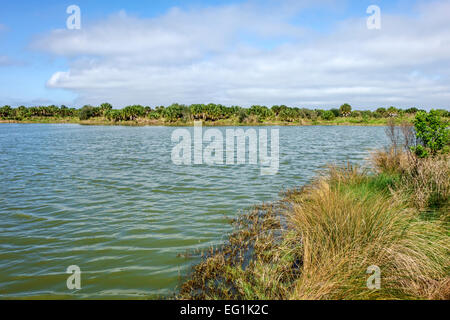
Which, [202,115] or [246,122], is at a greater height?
[202,115]

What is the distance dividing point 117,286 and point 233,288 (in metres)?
2.00

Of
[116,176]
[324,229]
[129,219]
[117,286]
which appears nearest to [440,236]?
[324,229]

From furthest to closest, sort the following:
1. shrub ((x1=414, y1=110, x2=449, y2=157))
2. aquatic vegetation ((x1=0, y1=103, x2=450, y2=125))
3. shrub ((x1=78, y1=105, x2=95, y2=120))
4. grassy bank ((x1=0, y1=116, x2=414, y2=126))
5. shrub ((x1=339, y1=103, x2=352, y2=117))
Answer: shrub ((x1=339, y1=103, x2=352, y2=117))
shrub ((x1=78, y1=105, x2=95, y2=120))
aquatic vegetation ((x1=0, y1=103, x2=450, y2=125))
grassy bank ((x1=0, y1=116, x2=414, y2=126))
shrub ((x1=414, y1=110, x2=449, y2=157))

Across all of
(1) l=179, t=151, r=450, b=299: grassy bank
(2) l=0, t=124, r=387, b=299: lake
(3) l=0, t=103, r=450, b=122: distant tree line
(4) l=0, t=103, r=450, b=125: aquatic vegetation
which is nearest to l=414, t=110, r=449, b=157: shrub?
(1) l=179, t=151, r=450, b=299: grassy bank

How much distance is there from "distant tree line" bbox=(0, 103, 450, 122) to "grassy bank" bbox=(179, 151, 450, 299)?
288ft

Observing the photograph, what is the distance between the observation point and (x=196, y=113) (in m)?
91.5

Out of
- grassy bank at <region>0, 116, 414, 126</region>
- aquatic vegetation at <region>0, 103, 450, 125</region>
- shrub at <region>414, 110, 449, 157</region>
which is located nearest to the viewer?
shrub at <region>414, 110, 449, 157</region>

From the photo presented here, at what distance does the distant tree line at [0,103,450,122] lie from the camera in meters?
92.9

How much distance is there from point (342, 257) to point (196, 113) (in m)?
89.6
